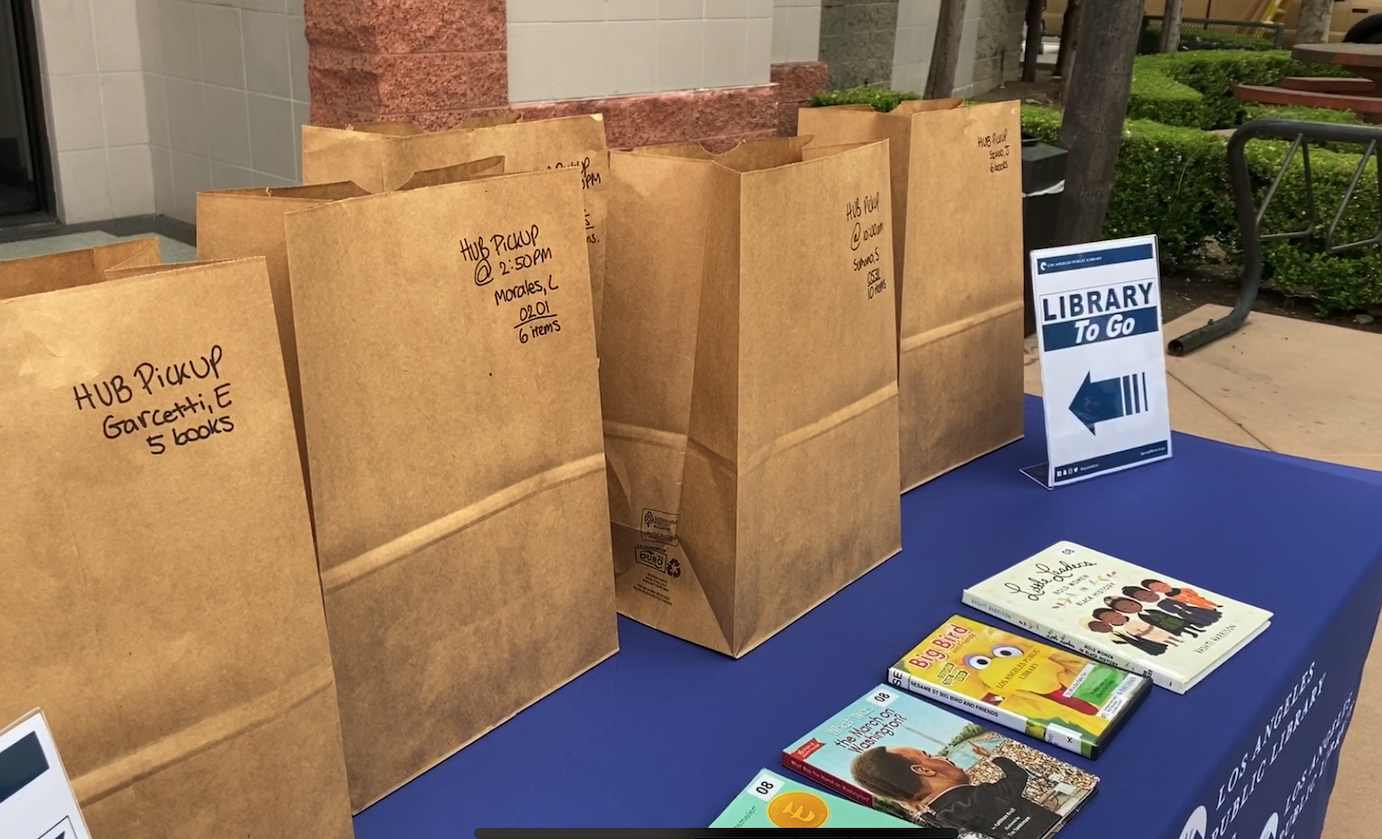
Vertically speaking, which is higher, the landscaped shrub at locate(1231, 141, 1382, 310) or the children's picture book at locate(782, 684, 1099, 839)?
the children's picture book at locate(782, 684, 1099, 839)

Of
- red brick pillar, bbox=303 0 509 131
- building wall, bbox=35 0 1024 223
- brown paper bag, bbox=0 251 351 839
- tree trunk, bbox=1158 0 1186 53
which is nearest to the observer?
brown paper bag, bbox=0 251 351 839

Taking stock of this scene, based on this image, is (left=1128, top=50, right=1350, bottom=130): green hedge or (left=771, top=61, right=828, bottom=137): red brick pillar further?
(left=1128, top=50, right=1350, bottom=130): green hedge

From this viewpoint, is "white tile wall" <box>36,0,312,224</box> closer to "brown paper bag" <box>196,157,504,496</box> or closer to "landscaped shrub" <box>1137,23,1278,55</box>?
"brown paper bag" <box>196,157,504,496</box>

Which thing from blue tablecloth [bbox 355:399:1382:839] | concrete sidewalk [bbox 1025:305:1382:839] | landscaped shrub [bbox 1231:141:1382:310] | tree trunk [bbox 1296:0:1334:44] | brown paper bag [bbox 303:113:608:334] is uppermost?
tree trunk [bbox 1296:0:1334:44]

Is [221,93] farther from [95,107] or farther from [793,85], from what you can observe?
[793,85]

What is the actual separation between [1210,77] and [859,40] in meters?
4.09

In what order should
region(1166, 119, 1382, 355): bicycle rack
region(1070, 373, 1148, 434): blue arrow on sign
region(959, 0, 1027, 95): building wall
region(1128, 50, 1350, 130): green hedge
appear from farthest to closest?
region(959, 0, 1027, 95): building wall
region(1128, 50, 1350, 130): green hedge
region(1166, 119, 1382, 355): bicycle rack
region(1070, 373, 1148, 434): blue arrow on sign

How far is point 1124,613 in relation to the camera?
123 cm

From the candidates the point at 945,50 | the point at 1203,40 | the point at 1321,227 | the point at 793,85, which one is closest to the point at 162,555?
the point at 1321,227

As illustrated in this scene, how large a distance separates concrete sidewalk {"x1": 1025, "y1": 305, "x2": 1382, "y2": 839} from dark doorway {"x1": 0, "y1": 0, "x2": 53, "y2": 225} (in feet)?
11.3

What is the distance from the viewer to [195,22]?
406 cm

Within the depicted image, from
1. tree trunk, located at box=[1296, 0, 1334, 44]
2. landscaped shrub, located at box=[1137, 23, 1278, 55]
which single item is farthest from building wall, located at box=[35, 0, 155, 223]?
landscaped shrub, located at box=[1137, 23, 1278, 55]

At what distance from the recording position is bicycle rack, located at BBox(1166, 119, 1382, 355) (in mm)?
4359

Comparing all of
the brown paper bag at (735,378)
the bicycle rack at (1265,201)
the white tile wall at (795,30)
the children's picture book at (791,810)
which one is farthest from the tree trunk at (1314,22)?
the children's picture book at (791,810)
